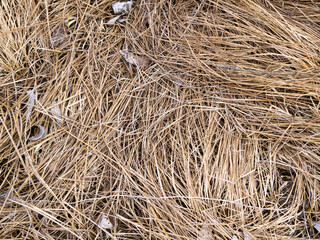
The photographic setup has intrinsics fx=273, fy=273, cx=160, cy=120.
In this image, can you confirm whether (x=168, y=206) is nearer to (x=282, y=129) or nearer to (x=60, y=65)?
(x=282, y=129)

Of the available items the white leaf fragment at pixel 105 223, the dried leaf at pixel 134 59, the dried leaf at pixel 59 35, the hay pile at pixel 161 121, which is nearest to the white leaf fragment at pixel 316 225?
the hay pile at pixel 161 121

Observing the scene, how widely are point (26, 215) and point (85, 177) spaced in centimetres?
34

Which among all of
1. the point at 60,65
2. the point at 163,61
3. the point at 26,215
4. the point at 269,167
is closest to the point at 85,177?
the point at 26,215

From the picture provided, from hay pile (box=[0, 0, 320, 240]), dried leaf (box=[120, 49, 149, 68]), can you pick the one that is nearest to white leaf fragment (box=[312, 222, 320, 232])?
hay pile (box=[0, 0, 320, 240])

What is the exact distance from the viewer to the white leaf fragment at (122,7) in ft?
5.58

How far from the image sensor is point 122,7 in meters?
1.71

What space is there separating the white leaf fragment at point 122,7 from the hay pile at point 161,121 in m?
0.06

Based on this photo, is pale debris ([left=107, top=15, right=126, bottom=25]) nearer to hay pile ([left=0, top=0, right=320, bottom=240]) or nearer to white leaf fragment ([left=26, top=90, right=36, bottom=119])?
hay pile ([left=0, top=0, right=320, bottom=240])

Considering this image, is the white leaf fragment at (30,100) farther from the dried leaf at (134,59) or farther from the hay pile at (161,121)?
the dried leaf at (134,59)

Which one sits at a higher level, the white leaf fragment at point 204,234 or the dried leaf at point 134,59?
the dried leaf at point 134,59

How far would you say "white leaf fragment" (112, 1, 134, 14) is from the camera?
170cm

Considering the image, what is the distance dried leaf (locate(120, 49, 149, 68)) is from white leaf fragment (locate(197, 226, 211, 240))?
0.95 meters

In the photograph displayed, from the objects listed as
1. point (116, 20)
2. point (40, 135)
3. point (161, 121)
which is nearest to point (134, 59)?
point (116, 20)

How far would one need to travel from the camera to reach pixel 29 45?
5.24ft
